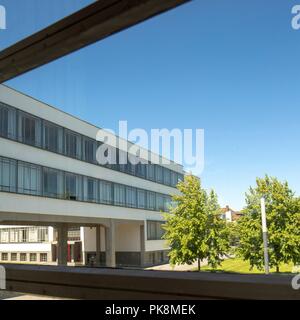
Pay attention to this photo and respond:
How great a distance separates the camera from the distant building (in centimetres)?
95

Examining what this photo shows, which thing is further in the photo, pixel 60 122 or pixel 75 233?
pixel 75 233

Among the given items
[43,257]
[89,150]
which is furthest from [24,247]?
[89,150]

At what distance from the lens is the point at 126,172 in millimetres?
1597

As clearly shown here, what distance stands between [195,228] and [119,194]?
0.70 meters

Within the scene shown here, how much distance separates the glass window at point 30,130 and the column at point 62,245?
75 cm

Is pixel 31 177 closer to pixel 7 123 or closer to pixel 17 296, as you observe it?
pixel 7 123

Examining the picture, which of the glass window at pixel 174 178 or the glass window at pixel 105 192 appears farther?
the glass window at pixel 105 192

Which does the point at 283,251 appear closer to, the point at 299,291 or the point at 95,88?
the point at 299,291

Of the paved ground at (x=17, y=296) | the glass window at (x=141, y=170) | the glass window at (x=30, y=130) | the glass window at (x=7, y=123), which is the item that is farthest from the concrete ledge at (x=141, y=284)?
the glass window at (x=30, y=130)

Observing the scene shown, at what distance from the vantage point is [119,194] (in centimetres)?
180

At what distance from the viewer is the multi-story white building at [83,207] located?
4.29 ft

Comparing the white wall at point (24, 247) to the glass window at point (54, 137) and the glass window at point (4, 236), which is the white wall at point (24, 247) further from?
the glass window at point (54, 137)
